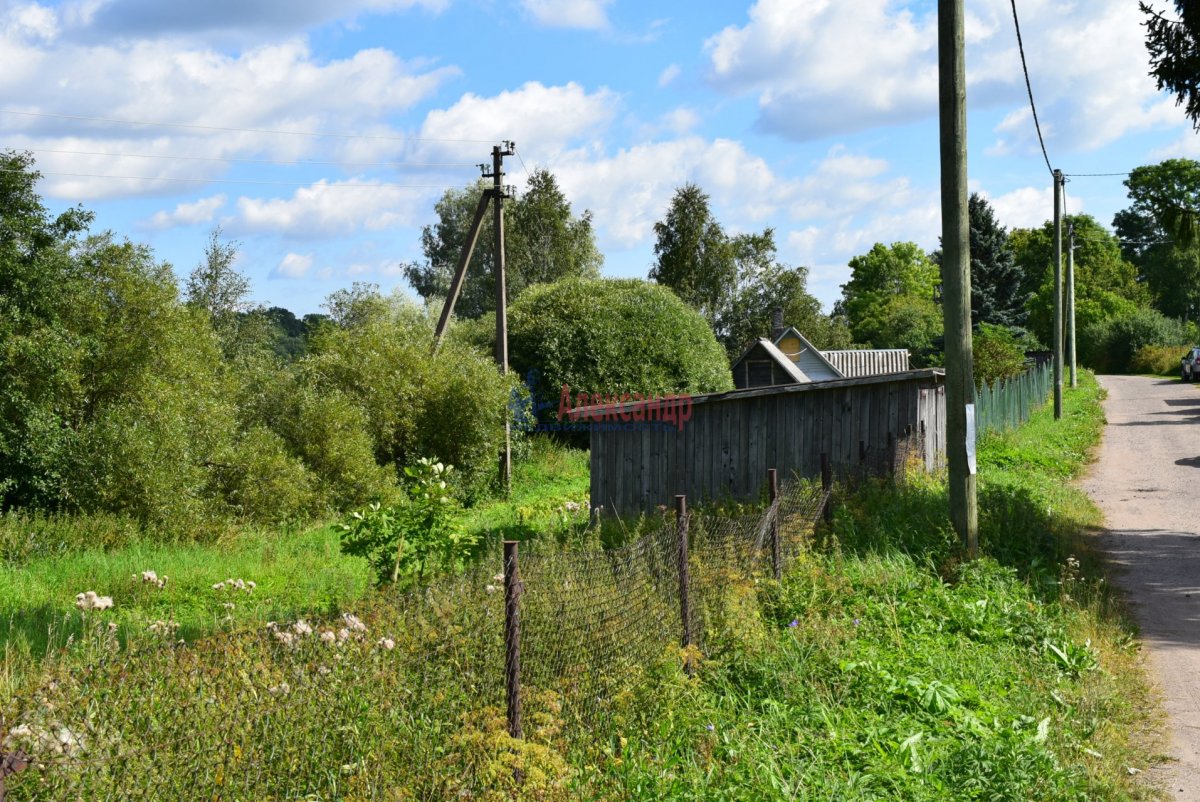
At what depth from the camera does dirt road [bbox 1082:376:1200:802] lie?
6.68m

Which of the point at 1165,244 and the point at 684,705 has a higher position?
the point at 1165,244

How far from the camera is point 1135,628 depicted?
28.6 feet

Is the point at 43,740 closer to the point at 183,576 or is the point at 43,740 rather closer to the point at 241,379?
the point at 183,576

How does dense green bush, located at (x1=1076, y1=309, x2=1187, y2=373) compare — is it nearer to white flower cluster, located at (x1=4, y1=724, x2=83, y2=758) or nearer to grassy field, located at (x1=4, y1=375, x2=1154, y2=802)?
grassy field, located at (x1=4, y1=375, x2=1154, y2=802)

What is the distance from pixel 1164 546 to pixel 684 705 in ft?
31.3

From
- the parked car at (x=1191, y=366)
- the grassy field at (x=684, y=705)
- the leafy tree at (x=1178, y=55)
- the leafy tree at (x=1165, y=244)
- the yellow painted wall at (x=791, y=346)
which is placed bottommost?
the grassy field at (x=684, y=705)

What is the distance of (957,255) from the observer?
33.5 feet

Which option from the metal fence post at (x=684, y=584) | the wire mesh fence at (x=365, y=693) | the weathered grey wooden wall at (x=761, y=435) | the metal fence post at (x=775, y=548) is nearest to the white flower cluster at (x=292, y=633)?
the wire mesh fence at (x=365, y=693)

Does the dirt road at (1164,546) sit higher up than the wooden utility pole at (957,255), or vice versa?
the wooden utility pole at (957,255)

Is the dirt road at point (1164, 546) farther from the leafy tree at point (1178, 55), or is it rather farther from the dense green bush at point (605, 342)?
the dense green bush at point (605, 342)

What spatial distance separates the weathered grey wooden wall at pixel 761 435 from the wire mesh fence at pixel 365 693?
10.4m

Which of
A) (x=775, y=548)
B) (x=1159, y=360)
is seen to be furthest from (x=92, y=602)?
(x=1159, y=360)

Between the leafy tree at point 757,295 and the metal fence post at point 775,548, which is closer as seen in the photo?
the metal fence post at point 775,548

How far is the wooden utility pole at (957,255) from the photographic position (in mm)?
10133
